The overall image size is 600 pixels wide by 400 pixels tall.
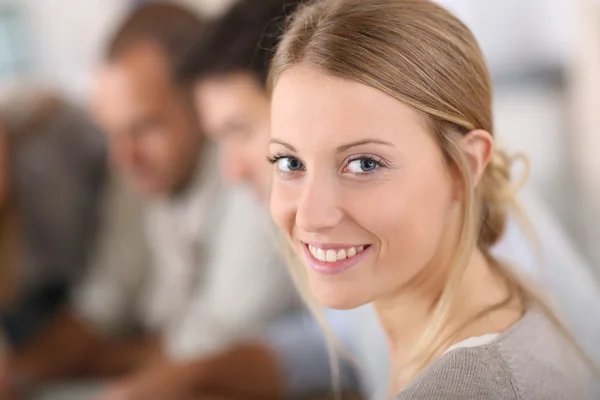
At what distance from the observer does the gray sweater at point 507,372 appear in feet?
1.93

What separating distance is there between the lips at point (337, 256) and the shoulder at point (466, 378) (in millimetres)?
108

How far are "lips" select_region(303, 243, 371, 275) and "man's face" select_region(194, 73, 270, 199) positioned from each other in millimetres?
433

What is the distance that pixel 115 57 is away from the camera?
4.91 feet

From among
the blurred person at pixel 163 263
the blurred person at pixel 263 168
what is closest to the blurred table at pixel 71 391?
the blurred person at pixel 163 263

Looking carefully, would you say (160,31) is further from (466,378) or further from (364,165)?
(466,378)

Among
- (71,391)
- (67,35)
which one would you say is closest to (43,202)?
(71,391)

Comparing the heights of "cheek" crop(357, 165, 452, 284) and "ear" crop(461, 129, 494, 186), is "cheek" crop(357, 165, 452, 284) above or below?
below

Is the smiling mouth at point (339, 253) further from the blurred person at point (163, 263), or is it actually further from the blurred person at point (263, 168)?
the blurred person at point (163, 263)

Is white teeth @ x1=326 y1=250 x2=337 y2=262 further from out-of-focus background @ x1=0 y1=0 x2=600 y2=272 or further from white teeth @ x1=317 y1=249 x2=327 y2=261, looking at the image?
out-of-focus background @ x1=0 y1=0 x2=600 y2=272

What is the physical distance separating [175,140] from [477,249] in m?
0.89

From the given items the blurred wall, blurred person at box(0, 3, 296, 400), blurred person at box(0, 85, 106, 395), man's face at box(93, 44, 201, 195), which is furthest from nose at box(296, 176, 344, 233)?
the blurred wall

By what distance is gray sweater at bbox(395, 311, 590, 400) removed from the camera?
1.93 ft

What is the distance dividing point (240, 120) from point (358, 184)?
532mm

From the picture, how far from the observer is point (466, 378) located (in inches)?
23.3
